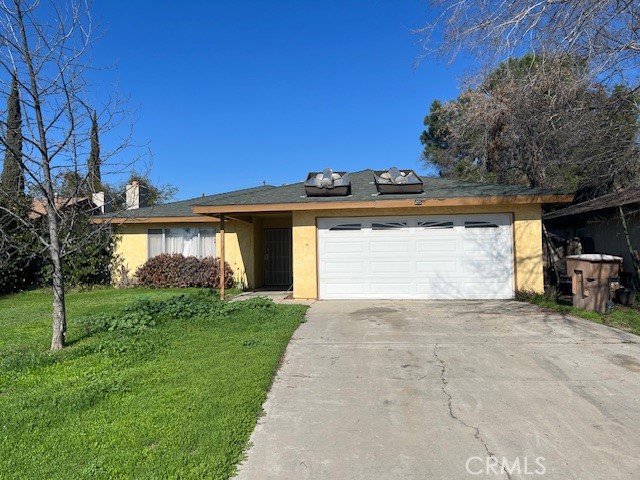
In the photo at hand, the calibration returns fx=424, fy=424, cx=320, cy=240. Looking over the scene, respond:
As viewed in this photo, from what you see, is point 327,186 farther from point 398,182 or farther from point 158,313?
point 158,313

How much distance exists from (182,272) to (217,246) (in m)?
1.43

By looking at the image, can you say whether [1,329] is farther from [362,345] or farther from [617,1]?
[617,1]

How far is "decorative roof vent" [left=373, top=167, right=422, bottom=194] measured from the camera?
A: 11484mm

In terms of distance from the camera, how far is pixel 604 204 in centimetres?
1237

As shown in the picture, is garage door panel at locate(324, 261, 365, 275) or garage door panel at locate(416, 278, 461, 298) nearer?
garage door panel at locate(416, 278, 461, 298)

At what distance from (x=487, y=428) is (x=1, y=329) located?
857cm

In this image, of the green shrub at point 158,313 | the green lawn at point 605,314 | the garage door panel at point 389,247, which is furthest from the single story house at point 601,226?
the green shrub at point 158,313

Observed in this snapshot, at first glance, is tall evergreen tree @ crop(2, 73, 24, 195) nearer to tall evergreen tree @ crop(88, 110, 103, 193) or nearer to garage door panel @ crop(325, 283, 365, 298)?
tall evergreen tree @ crop(88, 110, 103, 193)

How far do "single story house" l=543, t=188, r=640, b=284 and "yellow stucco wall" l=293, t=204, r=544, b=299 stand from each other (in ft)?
7.52

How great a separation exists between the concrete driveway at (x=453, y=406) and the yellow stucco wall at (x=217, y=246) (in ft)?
24.5

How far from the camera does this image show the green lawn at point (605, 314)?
753 cm

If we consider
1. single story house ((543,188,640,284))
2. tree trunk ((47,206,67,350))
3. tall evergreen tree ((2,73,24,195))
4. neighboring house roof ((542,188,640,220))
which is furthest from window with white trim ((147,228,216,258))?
neighboring house roof ((542,188,640,220))

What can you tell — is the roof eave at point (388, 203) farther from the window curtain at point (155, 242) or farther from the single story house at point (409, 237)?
the window curtain at point (155, 242)

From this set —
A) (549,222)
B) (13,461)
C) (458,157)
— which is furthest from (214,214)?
(458,157)
